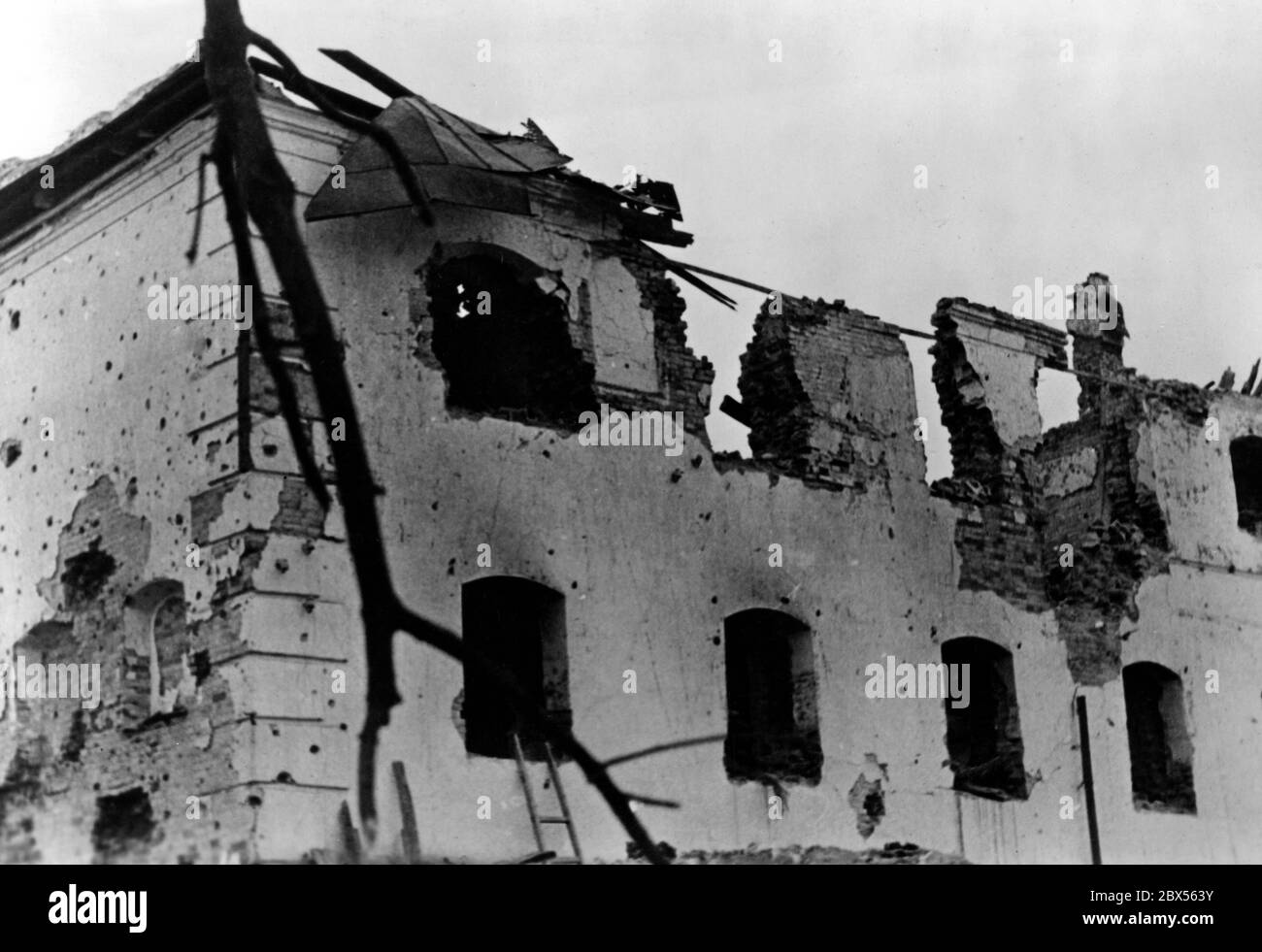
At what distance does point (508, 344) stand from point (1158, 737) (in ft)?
21.0

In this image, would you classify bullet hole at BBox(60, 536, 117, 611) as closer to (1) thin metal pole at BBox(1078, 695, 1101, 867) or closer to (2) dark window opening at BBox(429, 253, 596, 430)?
(2) dark window opening at BBox(429, 253, 596, 430)

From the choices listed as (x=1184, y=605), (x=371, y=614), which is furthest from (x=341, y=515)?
(x=1184, y=605)

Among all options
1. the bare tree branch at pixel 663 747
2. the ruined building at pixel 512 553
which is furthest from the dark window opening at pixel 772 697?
the bare tree branch at pixel 663 747

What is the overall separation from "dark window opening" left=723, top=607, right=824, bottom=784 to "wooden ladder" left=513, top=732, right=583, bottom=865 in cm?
168

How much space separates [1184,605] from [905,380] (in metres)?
3.20

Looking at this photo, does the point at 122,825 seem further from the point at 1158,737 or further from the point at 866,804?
the point at 1158,737

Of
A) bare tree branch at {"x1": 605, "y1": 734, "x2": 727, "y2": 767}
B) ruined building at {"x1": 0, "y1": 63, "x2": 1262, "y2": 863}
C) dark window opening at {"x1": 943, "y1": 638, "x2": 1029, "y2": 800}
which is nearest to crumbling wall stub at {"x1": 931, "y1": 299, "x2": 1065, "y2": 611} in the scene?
ruined building at {"x1": 0, "y1": 63, "x2": 1262, "y2": 863}

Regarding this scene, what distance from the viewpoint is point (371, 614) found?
1154cm

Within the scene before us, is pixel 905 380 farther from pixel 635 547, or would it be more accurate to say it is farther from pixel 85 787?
pixel 85 787

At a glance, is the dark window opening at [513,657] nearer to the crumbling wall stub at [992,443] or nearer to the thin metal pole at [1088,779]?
the crumbling wall stub at [992,443]

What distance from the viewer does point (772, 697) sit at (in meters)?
13.7

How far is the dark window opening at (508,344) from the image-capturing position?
513 inches

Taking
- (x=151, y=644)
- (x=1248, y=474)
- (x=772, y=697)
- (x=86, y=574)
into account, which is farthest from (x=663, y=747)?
(x=1248, y=474)

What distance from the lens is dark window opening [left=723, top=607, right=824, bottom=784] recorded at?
13430 millimetres
